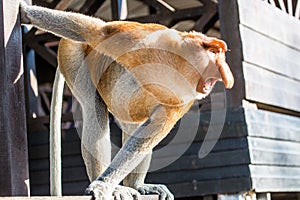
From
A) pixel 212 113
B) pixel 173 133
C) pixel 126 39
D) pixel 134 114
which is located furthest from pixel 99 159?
pixel 173 133

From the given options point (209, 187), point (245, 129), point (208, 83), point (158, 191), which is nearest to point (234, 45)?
point (245, 129)

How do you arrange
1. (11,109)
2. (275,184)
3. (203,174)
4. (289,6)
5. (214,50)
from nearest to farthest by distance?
1. (214,50)
2. (11,109)
3. (203,174)
4. (275,184)
5. (289,6)

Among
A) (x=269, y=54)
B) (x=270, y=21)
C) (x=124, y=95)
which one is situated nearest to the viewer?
(x=124, y=95)

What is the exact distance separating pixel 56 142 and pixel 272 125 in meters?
2.65

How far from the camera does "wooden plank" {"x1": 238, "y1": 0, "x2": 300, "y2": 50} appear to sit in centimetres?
620

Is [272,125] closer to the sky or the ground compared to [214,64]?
closer to the ground

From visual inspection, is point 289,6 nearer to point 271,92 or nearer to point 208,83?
point 271,92

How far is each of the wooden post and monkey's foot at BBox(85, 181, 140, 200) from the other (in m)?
0.42

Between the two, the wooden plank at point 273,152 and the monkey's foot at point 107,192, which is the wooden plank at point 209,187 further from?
the monkey's foot at point 107,192

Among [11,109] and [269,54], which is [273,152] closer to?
[269,54]

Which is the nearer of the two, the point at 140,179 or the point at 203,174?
the point at 140,179

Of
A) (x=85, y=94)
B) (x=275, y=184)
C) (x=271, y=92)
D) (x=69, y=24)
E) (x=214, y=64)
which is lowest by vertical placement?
(x=275, y=184)

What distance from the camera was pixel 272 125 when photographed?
253 inches

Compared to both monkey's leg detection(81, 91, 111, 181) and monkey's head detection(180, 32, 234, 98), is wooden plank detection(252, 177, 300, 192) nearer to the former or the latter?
monkey's leg detection(81, 91, 111, 181)
